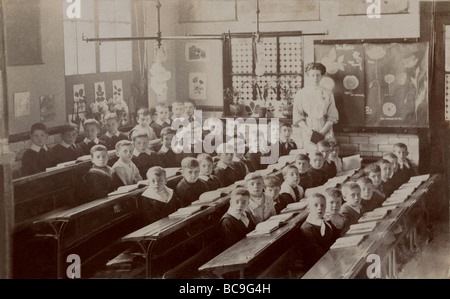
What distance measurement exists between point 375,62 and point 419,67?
271mm

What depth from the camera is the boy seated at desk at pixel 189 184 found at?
14.4 feet

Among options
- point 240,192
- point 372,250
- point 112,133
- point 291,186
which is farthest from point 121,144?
point 372,250

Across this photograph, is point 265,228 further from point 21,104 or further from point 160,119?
point 21,104

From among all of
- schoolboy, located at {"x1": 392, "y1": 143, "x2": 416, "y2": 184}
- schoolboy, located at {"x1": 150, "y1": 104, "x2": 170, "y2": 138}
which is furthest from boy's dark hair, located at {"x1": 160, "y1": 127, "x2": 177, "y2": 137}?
schoolboy, located at {"x1": 392, "y1": 143, "x2": 416, "y2": 184}

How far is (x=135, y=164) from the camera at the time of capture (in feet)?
14.9

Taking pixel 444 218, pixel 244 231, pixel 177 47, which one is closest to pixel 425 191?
pixel 444 218

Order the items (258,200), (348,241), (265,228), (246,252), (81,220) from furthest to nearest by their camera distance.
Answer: (258,200) → (81,220) → (265,228) → (348,241) → (246,252)

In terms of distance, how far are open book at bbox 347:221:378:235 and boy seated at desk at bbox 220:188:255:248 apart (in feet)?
1.80

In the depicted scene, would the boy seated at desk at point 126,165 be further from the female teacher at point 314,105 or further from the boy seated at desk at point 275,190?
the female teacher at point 314,105

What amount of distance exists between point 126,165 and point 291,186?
102 cm

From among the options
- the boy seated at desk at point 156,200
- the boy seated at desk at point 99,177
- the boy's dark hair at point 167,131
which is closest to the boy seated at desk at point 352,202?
the boy seated at desk at point 156,200

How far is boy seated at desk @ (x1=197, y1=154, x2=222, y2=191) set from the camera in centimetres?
448

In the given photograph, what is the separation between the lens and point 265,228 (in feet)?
13.2

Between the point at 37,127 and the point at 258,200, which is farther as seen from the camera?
the point at 258,200
